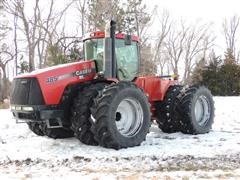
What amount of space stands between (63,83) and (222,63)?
30.5 meters

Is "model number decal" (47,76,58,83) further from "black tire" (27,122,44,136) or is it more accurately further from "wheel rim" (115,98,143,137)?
"black tire" (27,122,44,136)

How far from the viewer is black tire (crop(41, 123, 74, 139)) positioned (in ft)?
31.1

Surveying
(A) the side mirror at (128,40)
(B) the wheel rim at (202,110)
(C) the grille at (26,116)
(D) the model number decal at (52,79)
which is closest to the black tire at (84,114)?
(D) the model number decal at (52,79)

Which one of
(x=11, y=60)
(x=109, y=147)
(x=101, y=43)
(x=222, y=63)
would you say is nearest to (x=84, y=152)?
(x=109, y=147)

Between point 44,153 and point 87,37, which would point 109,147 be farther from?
point 87,37

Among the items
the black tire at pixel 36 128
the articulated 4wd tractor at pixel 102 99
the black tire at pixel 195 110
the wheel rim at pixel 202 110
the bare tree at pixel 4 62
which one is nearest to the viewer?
the articulated 4wd tractor at pixel 102 99

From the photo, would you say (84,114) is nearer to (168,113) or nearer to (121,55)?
(121,55)

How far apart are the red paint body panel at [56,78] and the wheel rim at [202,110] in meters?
3.43

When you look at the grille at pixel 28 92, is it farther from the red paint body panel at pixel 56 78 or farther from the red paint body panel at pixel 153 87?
the red paint body panel at pixel 153 87

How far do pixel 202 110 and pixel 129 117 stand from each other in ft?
9.54

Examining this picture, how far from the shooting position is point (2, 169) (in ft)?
22.6

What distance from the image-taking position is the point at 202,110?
36.9 feet

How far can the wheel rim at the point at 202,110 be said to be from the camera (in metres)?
11.1

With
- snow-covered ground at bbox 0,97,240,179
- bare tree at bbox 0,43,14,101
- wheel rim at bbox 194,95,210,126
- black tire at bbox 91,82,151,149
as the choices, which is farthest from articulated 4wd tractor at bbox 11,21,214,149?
bare tree at bbox 0,43,14,101
